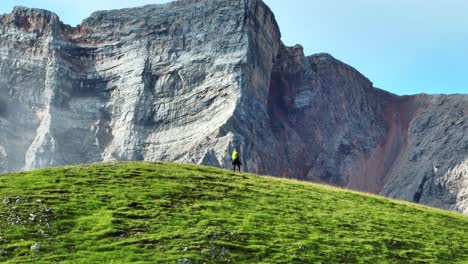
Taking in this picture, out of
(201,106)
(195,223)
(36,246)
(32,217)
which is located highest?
(201,106)

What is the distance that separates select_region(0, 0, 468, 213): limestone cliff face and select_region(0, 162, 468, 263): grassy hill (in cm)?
8207

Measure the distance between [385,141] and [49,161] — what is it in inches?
2687

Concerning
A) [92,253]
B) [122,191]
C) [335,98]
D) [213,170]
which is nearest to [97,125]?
[335,98]

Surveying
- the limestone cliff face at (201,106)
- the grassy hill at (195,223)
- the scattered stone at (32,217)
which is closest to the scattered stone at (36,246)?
the grassy hill at (195,223)

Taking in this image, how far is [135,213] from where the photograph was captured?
32.9m

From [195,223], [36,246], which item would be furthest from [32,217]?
[195,223]

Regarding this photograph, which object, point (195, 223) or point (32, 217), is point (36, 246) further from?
point (195, 223)

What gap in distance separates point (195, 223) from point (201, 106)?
107560mm

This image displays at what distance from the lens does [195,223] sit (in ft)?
106

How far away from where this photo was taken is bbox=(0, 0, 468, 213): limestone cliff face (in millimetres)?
135000

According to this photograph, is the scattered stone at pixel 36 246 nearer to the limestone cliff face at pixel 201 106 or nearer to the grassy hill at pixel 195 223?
the grassy hill at pixel 195 223

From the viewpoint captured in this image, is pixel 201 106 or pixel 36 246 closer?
pixel 36 246

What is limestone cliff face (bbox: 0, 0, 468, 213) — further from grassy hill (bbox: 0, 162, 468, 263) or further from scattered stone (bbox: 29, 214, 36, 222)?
scattered stone (bbox: 29, 214, 36, 222)

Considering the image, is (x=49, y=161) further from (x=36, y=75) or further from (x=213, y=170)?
(x=213, y=170)
